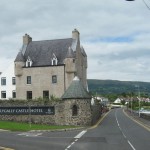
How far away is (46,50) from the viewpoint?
2876 inches

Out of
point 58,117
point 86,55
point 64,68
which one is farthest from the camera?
point 86,55

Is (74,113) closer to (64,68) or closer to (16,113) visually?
(16,113)

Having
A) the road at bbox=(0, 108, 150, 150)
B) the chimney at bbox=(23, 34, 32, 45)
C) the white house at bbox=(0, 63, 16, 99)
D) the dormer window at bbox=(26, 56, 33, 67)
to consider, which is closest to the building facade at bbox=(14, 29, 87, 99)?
the dormer window at bbox=(26, 56, 33, 67)

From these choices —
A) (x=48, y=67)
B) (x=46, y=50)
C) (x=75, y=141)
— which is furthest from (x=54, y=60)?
(x=75, y=141)

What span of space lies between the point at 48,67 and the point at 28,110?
18.7 m

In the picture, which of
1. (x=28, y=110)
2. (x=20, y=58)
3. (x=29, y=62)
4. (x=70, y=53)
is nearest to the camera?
(x=28, y=110)

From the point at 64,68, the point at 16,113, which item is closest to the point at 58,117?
the point at 16,113

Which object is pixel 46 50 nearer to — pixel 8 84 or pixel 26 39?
pixel 26 39

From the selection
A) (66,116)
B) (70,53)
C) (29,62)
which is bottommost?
(66,116)

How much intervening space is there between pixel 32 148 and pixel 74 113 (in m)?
29.2

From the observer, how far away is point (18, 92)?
240 ft

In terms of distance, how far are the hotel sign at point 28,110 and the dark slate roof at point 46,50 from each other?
58.5 feet

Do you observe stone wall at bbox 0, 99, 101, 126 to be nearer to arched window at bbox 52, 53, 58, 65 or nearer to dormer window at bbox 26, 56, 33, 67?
arched window at bbox 52, 53, 58, 65

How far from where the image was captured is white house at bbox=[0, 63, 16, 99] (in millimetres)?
85812
